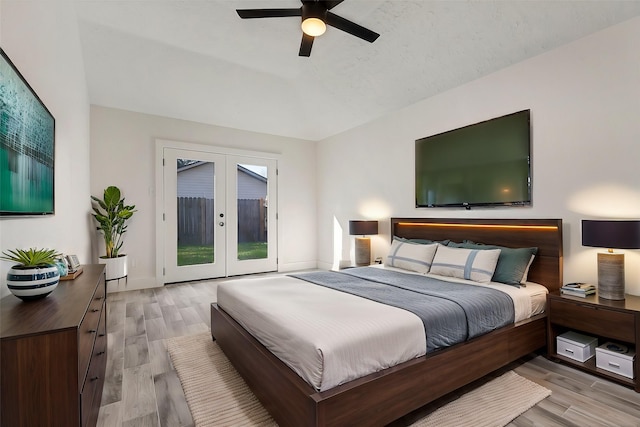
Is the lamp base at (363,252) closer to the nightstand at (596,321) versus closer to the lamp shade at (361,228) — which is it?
the lamp shade at (361,228)

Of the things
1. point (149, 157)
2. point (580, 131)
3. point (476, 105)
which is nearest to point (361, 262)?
point (476, 105)

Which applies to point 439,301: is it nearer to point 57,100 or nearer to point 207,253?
point 57,100

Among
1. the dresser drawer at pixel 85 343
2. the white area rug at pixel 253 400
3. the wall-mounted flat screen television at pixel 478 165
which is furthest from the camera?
the wall-mounted flat screen television at pixel 478 165

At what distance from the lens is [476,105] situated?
139 inches

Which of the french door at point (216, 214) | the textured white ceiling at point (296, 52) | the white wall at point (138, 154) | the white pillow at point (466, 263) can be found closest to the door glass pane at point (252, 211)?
the french door at point (216, 214)

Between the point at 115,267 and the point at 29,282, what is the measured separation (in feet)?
9.82

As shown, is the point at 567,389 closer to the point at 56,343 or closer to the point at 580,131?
the point at 580,131

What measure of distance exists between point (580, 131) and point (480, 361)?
7.35 feet

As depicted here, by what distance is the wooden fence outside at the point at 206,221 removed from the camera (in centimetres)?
512

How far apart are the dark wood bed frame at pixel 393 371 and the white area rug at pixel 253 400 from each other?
0.30 feet

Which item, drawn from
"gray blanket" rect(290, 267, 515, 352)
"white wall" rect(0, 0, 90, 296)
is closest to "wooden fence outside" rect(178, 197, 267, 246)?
"white wall" rect(0, 0, 90, 296)

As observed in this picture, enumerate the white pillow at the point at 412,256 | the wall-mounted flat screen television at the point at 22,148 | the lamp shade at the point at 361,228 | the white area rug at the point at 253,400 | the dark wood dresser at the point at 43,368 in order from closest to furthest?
1. the dark wood dresser at the point at 43,368
2. the wall-mounted flat screen television at the point at 22,148
3. the white area rug at the point at 253,400
4. the white pillow at the point at 412,256
5. the lamp shade at the point at 361,228

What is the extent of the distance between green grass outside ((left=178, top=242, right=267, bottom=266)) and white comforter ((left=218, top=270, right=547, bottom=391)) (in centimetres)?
309

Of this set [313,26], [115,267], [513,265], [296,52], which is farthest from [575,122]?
[115,267]
